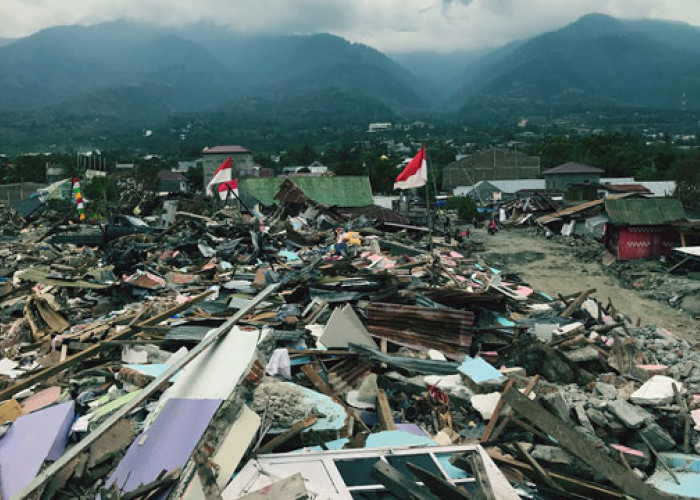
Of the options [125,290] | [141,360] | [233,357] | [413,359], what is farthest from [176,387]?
[125,290]

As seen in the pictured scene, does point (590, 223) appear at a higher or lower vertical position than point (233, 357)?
lower

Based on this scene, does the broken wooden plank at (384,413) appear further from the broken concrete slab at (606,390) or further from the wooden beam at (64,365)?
the wooden beam at (64,365)

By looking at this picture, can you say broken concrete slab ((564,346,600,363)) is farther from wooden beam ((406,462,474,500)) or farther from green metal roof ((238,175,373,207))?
green metal roof ((238,175,373,207))

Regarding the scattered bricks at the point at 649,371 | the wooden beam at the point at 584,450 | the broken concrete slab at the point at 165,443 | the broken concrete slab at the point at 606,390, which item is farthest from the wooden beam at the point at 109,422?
the scattered bricks at the point at 649,371

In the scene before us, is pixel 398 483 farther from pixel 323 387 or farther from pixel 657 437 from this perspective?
pixel 657 437

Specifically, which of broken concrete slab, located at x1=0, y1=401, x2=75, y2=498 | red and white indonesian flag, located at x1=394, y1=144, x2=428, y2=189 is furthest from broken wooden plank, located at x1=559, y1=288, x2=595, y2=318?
broken concrete slab, located at x1=0, y1=401, x2=75, y2=498

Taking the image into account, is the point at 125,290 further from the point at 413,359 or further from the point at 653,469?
the point at 653,469
